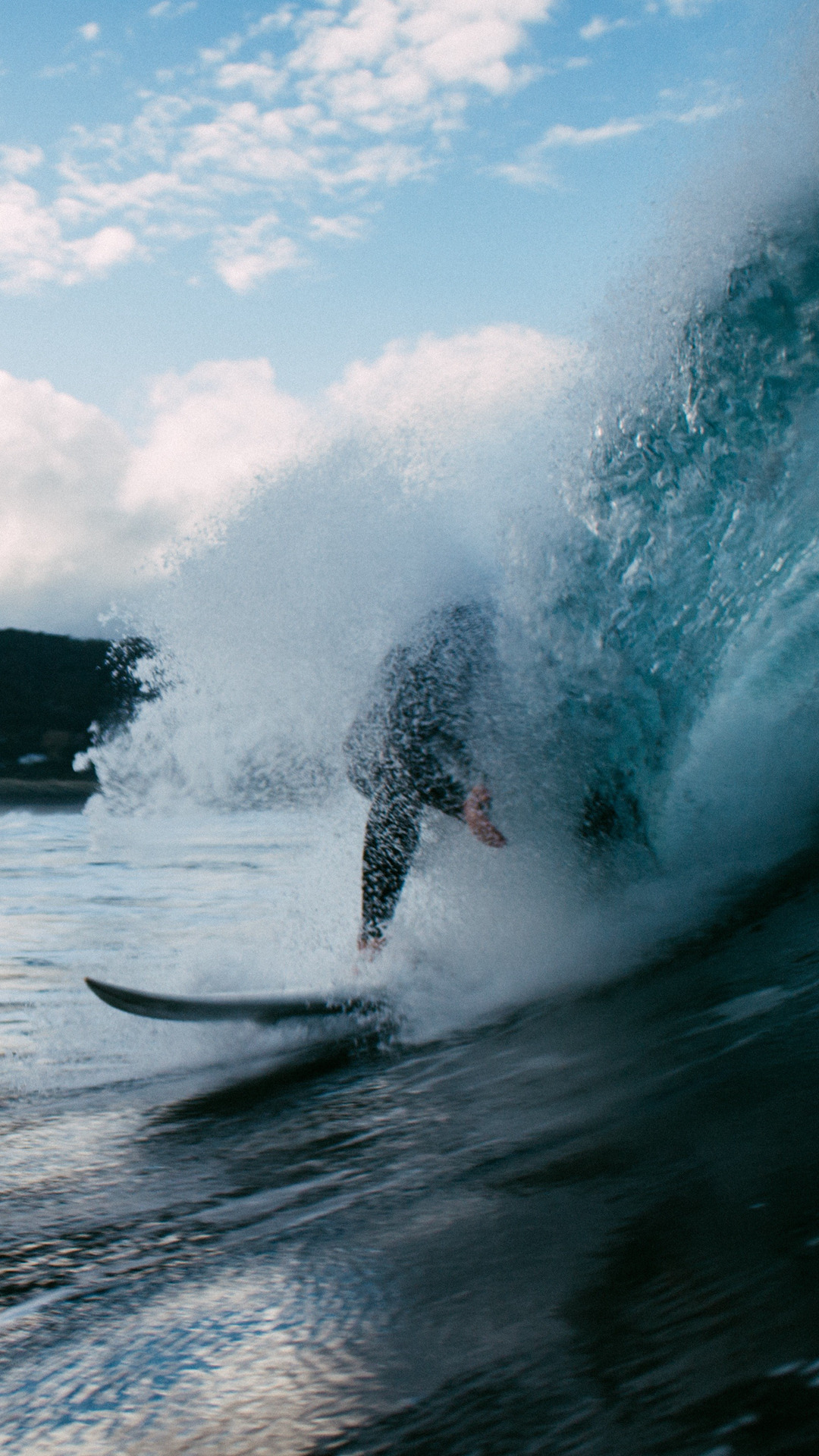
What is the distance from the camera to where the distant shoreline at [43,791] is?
28.5 m

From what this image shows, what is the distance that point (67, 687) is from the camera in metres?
35.3

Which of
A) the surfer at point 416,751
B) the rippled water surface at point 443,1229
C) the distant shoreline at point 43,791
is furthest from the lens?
the distant shoreline at point 43,791

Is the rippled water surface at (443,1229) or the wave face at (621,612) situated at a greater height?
the wave face at (621,612)

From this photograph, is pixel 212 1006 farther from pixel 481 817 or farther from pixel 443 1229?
pixel 443 1229

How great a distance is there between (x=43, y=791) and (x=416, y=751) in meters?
30.7

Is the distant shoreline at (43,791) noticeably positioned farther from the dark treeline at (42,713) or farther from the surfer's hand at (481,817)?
the surfer's hand at (481,817)

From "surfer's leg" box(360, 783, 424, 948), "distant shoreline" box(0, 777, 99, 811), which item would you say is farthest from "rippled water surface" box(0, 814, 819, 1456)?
"distant shoreline" box(0, 777, 99, 811)

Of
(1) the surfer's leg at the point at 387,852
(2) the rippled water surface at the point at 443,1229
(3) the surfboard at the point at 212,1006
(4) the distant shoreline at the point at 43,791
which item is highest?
(4) the distant shoreline at the point at 43,791

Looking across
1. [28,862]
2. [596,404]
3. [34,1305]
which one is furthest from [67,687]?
[34,1305]

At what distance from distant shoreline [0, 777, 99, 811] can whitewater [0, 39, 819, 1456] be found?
22.9m

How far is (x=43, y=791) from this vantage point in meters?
32.1

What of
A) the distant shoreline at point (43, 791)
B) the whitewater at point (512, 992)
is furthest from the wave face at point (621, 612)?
the distant shoreline at point (43, 791)

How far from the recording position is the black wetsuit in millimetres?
3641

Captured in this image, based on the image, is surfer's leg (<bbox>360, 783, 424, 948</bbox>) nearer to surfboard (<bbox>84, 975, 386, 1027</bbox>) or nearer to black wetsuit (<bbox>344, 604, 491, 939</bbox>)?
black wetsuit (<bbox>344, 604, 491, 939</bbox>)
